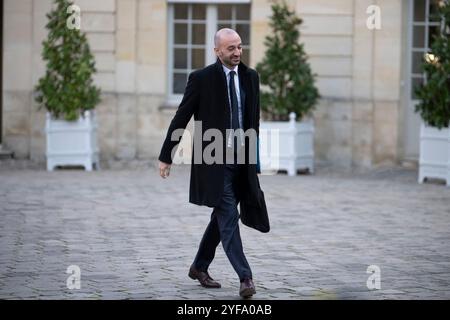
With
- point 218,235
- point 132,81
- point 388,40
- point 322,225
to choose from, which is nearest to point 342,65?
point 388,40

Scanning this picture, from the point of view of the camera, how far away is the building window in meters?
18.8

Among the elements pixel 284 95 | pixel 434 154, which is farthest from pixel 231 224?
pixel 284 95

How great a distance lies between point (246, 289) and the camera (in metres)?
7.30

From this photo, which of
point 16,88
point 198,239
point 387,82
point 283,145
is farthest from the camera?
point 16,88

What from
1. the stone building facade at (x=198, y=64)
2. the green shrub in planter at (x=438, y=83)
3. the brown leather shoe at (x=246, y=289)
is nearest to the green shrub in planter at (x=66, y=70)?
the stone building facade at (x=198, y=64)

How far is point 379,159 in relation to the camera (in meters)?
18.2

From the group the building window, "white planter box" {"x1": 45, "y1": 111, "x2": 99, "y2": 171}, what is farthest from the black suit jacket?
the building window

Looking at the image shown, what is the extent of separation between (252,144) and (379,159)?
35.7 feet

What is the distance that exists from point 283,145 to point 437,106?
251cm

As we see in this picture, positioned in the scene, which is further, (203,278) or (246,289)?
(203,278)

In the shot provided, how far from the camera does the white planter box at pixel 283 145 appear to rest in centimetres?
1700

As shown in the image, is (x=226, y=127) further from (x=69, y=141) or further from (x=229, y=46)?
(x=69, y=141)

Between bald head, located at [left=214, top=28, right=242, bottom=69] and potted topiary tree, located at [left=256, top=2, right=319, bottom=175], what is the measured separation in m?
9.36
